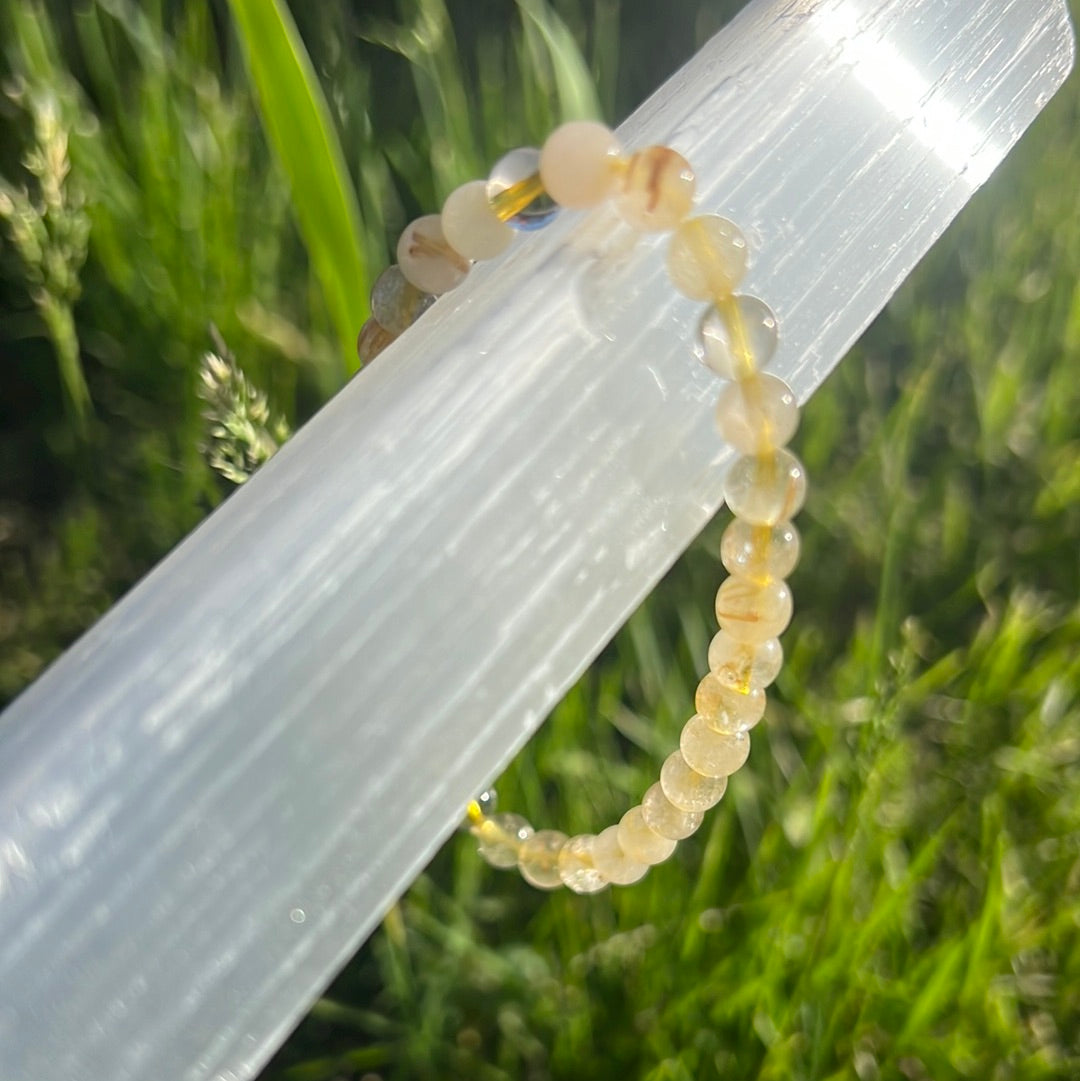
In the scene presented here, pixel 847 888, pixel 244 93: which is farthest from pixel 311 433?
pixel 244 93

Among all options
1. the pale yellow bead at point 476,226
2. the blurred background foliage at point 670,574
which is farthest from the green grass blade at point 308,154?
the pale yellow bead at point 476,226

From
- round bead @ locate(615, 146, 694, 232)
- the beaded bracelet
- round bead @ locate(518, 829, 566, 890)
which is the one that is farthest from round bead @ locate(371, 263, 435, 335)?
round bead @ locate(518, 829, 566, 890)

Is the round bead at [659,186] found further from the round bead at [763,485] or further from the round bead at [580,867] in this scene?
the round bead at [580,867]

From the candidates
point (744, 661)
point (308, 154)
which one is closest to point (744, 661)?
point (744, 661)

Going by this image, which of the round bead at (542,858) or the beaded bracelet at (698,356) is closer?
the beaded bracelet at (698,356)

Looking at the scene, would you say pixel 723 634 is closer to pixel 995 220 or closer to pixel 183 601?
pixel 183 601
